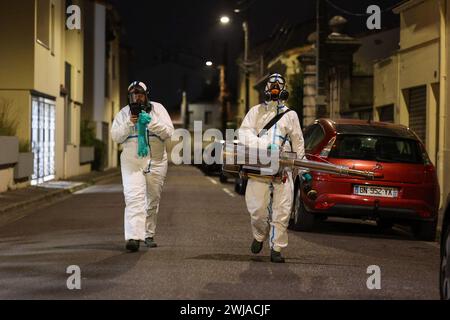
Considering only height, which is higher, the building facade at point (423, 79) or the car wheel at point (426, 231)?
the building facade at point (423, 79)

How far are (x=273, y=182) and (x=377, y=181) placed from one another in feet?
11.1

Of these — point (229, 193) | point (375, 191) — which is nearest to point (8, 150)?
point (229, 193)

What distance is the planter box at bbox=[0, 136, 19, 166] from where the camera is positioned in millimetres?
19625

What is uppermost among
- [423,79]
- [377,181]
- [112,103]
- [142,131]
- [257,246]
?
[112,103]

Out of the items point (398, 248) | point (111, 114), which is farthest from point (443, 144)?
point (111, 114)

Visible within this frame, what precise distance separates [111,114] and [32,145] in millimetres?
25670

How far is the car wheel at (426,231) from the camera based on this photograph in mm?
12266

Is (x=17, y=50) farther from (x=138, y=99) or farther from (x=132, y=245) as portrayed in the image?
Answer: (x=132, y=245)

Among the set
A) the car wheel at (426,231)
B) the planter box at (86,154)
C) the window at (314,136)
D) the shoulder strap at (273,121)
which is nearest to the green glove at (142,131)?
the shoulder strap at (273,121)

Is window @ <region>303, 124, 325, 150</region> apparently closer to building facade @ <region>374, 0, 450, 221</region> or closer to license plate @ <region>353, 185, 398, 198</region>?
license plate @ <region>353, 185, 398, 198</region>

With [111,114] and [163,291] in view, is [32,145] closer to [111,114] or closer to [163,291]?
[163,291]

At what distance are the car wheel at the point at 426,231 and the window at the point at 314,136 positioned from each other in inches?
75.2

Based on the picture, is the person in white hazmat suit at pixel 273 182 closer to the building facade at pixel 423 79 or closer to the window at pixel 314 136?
the window at pixel 314 136

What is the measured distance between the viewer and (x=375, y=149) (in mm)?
12320
